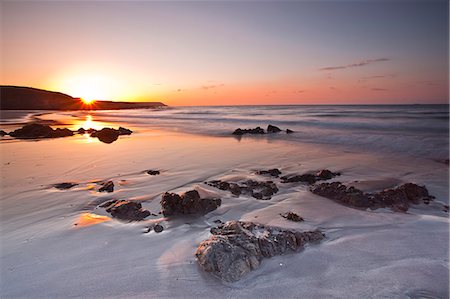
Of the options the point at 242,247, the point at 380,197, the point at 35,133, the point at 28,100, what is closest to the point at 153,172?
the point at 242,247

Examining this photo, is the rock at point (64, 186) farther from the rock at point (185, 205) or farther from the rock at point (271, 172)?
the rock at point (271, 172)

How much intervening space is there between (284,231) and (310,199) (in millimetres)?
1903

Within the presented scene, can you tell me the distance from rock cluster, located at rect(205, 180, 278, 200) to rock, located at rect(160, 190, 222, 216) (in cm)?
102

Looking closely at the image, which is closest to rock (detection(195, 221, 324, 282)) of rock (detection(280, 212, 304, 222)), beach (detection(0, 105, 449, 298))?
beach (detection(0, 105, 449, 298))

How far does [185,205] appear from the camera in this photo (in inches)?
170

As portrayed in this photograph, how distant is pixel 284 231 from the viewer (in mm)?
3422

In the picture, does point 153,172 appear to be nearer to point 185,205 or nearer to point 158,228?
point 185,205

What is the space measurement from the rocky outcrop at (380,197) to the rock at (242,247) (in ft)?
5.66

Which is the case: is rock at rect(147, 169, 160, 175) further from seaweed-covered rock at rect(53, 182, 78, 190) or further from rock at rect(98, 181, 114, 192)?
seaweed-covered rock at rect(53, 182, 78, 190)

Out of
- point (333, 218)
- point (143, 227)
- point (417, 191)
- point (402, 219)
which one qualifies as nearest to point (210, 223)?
point (143, 227)

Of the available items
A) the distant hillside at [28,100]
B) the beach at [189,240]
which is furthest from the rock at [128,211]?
the distant hillside at [28,100]

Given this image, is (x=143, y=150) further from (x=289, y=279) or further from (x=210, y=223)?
(x=289, y=279)

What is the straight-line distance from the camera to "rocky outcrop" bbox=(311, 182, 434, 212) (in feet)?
15.7

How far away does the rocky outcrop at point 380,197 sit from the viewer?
478cm
